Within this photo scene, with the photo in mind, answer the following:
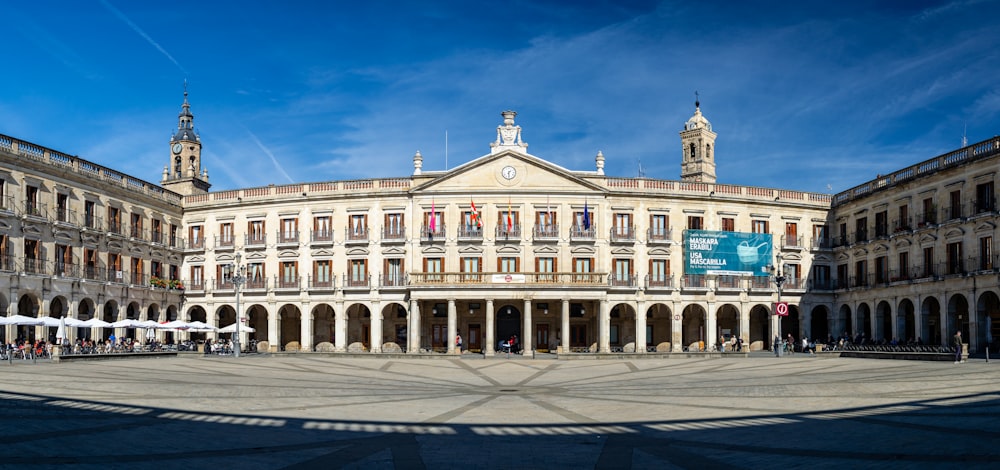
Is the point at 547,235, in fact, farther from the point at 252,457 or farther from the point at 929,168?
the point at 252,457

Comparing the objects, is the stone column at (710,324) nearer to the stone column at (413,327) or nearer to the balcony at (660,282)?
the balcony at (660,282)

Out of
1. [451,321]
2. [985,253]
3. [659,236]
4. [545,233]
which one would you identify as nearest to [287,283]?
[451,321]

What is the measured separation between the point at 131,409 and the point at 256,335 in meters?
46.8

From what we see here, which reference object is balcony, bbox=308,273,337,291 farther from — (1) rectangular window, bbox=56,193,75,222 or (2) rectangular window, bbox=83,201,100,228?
(1) rectangular window, bbox=56,193,75,222

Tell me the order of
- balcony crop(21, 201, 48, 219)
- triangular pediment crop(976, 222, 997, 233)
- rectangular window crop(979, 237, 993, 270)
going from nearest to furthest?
triangular pediment crop(976, 222, 997, 233) → rectangular window crop(979, 237, 993, 270) → balcony crop(21, 201, 48, 219)

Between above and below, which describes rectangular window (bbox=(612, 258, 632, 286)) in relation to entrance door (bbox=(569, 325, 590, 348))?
above

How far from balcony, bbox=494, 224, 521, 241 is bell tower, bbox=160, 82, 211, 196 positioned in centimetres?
2871

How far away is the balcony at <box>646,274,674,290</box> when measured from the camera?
204 feet

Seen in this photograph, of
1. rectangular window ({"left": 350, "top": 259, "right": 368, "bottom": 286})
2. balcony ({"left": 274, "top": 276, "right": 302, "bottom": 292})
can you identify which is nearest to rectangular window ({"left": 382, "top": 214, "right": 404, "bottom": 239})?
rectangular window ({"left": 350, "top": 259, "right": 368, "bottom": 286})

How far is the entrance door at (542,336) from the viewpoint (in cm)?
6231

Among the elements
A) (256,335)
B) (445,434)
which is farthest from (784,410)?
(256,335)

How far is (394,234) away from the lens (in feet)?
202

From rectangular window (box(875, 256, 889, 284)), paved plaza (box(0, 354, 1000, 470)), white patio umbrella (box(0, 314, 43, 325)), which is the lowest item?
paved plaza (box(0, 354, 1000, 470))

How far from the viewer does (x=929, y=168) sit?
53.3 m
